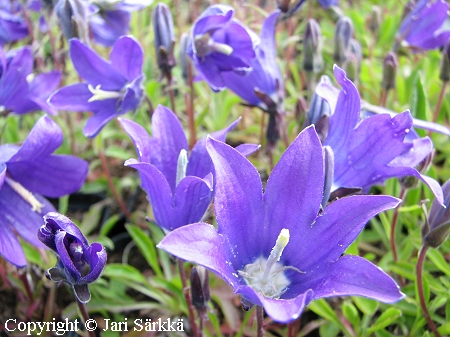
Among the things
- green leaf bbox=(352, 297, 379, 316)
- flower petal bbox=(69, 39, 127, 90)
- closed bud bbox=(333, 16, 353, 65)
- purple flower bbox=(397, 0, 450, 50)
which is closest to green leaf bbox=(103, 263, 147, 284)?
flower petal bbox=(69, 39, 127, 90)

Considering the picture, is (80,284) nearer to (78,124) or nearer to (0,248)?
(0,248)

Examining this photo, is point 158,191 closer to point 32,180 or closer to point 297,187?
point 297,187

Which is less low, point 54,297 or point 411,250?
point 411,250

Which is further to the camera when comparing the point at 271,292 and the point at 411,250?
the point at 411,250

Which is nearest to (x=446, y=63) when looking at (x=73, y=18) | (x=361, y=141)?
(x=361, y=141)

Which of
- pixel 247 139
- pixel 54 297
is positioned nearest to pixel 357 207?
pixel 54 297

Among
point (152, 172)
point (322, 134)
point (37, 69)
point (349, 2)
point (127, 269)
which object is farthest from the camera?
point (349, 2)

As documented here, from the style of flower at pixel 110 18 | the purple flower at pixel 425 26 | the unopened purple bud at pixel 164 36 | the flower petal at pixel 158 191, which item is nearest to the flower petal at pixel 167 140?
the flower petal at pixel 158 191

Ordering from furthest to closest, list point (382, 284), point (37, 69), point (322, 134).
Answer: point (37, 69), point (322, 134), point (382, 284)
